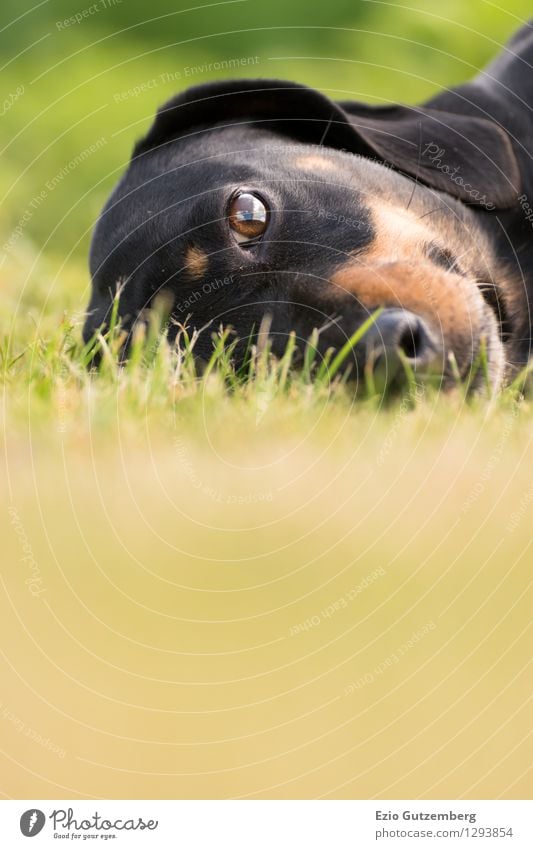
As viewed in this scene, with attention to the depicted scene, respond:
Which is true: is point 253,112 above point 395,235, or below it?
above

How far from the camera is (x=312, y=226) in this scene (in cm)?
288

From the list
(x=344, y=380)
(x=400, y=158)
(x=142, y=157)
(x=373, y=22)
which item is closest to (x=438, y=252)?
(x=400, y=158)

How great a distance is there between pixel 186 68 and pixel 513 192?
15.4 feet

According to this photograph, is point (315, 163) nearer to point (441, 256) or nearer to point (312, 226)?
point (312, 226)

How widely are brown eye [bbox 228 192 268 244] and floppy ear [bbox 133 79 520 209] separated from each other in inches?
20.0

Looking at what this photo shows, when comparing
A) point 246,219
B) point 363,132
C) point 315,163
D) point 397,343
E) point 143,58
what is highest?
point 143,58

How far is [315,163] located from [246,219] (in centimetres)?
38

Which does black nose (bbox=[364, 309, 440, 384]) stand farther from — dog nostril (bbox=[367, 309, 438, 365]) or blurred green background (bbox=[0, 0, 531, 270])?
blurred green background (bbox=[0, 0, 531, 270])

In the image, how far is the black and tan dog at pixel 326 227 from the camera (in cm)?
271

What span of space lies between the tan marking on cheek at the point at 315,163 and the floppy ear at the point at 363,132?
0.49 ft

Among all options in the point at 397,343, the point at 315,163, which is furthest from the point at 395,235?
the point at 397,343

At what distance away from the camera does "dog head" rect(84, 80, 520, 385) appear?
→ 8.83 ft

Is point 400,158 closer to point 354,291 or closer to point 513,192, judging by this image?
point 513,192

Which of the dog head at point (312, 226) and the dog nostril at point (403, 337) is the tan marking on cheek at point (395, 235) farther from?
the dog nostril at point (403, 337)
